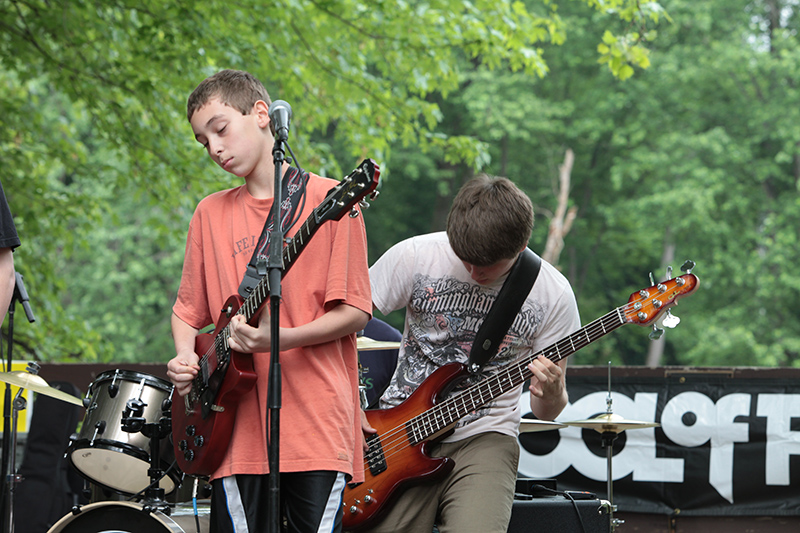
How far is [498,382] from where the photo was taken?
315cm

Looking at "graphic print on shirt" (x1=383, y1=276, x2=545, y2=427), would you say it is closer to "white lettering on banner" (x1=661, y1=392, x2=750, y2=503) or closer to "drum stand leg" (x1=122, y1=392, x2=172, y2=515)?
"drum stand leg" (x1=122, y1=392, x2=172, y2=515)

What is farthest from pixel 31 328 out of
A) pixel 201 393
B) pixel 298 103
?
pixel 201 393

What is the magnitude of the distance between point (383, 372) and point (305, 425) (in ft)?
5.60

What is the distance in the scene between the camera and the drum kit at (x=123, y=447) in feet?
10.3

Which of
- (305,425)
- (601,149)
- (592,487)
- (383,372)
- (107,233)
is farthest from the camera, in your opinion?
(601,149)

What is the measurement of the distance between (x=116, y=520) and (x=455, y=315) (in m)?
1.55

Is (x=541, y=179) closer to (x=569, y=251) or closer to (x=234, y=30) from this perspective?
(x=569, y=251)

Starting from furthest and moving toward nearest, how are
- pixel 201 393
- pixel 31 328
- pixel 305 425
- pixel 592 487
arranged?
pixel 31 328
pixel 592 487
pixel 201 393
pixel 305 425

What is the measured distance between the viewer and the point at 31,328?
24.6 ft

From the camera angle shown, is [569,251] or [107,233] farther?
[569,251]

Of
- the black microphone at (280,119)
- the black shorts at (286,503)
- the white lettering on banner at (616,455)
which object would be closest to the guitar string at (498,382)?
the black shorts at (286,503)

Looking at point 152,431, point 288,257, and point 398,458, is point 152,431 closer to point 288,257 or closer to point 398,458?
point 398,458

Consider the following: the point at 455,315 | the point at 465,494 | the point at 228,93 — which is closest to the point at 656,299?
the point at 455,315

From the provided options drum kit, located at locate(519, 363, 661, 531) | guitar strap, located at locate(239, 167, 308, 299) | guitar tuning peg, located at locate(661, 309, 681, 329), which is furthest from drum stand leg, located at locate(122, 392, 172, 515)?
guitar tuning peg, located at locate(661, 309, 681, 329)
